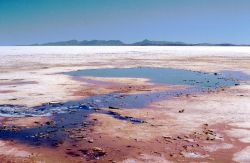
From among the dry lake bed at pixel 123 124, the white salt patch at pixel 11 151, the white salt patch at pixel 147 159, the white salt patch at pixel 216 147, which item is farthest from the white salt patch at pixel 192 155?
the white salt patch at pixel 11 151

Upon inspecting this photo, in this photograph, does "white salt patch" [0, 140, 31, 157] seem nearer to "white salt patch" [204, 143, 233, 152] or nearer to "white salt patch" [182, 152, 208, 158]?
"white salt patch" [182, 152, 208, 158]

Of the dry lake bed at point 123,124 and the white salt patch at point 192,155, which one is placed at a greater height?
the dry lake bed at point 123,124

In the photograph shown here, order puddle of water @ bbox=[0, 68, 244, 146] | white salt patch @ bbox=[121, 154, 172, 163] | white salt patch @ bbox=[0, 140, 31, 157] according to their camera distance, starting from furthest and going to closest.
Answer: puddle of water @ bbox=[0, 68, 244, 146] < white salt patch @ bbox=[0, 140, 31, 157] < white salt patch @ bbox=[121, 154, 172, 163]

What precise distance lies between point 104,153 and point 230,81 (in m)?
20.6

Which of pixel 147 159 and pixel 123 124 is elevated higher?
pixel 123 124

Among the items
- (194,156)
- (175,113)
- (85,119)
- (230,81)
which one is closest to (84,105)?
(85,119)

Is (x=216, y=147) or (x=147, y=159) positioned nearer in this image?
(x=147, y=159)

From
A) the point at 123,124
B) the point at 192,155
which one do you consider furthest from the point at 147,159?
the point at 123,124

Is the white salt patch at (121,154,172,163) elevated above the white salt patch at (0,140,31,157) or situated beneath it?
situated beneath

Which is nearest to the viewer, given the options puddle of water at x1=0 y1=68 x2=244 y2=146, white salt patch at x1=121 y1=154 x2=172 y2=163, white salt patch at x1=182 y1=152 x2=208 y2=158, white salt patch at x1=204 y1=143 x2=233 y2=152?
white salt patch at x1=121 y1=154 x2=172 y2=163

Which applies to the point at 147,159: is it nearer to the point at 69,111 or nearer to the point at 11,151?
the point at 11,151

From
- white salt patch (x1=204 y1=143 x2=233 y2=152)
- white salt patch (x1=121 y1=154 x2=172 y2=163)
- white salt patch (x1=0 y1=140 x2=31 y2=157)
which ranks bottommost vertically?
white salt patch (x1=121 y1=154 x2=172 y2=163)

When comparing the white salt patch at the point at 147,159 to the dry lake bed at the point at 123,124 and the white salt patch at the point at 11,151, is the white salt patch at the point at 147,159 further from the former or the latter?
the white salt patch at the point at 11,151

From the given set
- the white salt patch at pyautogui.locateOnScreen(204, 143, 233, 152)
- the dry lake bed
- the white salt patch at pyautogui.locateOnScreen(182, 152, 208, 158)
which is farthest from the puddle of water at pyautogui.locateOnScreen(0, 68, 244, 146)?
the white salt patch at pyautogui.locateOnScreen(182, 152, 208, 158)
